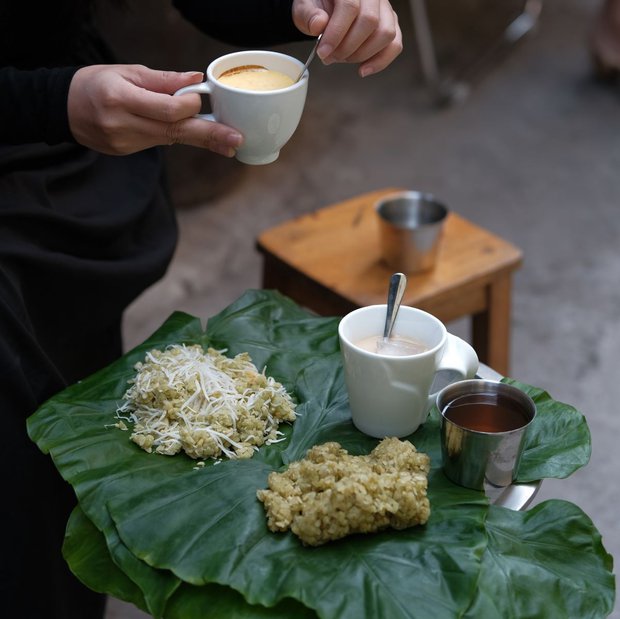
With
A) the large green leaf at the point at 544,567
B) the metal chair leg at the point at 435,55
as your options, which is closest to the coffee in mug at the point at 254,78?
the large green leaf at the point at 544,567

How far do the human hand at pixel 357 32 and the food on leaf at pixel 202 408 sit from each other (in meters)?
0.43

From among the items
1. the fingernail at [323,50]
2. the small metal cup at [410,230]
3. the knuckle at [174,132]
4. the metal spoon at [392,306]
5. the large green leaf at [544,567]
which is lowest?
the small metal cup at [410,230]

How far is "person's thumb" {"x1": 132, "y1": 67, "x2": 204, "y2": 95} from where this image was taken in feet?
3.65

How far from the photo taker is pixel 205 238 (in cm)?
301

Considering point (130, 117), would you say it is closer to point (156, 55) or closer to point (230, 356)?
point (230, 356)

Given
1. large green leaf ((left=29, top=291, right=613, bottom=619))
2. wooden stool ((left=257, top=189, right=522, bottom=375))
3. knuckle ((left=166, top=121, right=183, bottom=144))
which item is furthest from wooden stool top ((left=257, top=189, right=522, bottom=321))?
knuckle ((left=166, top=121, right=183, bottom=144))

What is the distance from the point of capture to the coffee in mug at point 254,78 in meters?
1.11

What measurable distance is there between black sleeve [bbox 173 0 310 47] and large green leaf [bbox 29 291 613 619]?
0.56 m

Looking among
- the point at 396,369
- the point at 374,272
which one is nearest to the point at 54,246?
the point at 396,369

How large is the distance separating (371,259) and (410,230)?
0.14 meters

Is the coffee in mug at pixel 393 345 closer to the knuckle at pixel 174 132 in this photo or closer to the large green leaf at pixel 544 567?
the large green leaf at pixel 544 567

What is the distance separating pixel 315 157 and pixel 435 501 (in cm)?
253

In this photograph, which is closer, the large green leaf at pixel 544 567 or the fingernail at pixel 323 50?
the large green leaf at pixel 544 567

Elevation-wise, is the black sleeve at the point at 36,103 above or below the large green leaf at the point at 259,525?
above
